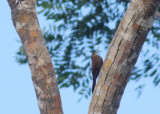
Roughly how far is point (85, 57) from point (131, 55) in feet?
20.5

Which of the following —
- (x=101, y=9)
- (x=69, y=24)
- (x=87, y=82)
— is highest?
(x=101, y=9)

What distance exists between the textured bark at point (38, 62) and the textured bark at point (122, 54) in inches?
29.0

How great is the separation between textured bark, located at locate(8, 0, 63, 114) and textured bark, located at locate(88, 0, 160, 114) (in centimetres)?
74

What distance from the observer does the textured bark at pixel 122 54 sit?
4.86 m

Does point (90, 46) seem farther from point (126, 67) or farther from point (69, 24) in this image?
point (126, 67)

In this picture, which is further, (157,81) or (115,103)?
(157,81)

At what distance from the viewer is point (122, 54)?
4898 millimetres

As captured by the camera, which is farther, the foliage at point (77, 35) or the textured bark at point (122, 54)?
the foliage at point (77, 35)

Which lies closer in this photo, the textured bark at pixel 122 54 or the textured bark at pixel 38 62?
the textured bark at pixel 122 54

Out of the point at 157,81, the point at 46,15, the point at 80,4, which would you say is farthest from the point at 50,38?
the point at 157,81

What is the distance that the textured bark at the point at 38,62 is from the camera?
546cm

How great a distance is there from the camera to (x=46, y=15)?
10789mm

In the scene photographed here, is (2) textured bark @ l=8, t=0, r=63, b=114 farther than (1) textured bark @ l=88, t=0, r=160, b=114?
Yes

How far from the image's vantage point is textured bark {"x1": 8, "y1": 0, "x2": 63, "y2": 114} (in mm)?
5457
